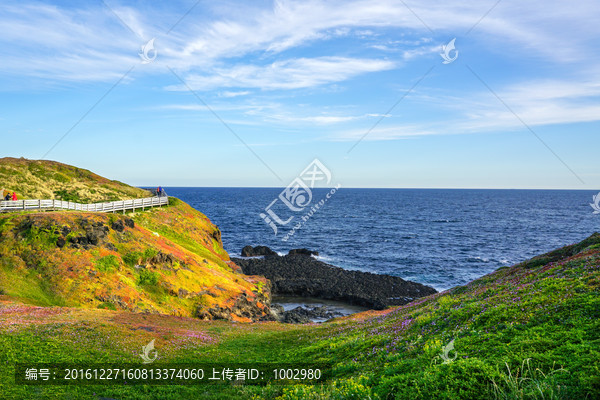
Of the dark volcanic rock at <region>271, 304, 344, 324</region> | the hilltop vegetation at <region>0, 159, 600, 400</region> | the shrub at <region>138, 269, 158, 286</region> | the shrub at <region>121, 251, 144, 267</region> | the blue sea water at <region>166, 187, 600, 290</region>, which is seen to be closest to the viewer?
the hilltop vegetation at <region>0, 159, 600, 400</region>

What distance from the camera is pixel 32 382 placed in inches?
484

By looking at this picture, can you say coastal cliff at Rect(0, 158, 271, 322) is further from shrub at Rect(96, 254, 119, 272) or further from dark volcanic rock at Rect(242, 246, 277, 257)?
dark volcanic rock at Rect(242, 246, 277, 257)

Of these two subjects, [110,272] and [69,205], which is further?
[69,205]

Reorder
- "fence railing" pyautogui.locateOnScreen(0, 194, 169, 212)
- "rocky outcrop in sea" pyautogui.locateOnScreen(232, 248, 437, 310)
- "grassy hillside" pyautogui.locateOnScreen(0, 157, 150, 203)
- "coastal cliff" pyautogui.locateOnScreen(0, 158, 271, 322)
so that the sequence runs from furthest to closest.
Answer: "grassy hillside" pyautogui.locateOnScreen(0, 157, 150, 203) → "rocky outcrop in sea" pyautogui.locateOnScreen(232, 248, 437, 310) → "fence railing" pyautogui.locateOnScreen(0, 194, 169, 212) → "coastal cliff" pyautogui.locateOnScreen(0, 158, 271, 322)

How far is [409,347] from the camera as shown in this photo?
1179cm

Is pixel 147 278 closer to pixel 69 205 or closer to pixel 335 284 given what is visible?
pixel 69 205

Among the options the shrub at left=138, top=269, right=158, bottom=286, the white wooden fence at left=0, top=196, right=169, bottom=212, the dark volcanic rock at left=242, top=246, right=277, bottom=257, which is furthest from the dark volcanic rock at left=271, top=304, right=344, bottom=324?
the dark volcanic rock at left=242, top=246, right=277, bottom=257

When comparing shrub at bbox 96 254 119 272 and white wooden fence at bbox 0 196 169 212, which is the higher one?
white wooden fence at bbox 0 196 169 212

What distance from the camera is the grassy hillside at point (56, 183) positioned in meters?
53.9

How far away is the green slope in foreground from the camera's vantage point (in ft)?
24.5

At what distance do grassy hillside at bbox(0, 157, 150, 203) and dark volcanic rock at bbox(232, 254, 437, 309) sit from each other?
27.3 metres

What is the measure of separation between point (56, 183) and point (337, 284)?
163 ft

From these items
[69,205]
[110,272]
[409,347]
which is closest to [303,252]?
[69,205]

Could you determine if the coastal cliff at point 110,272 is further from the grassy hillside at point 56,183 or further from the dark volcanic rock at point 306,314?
the grassy hillside at point 56,183
